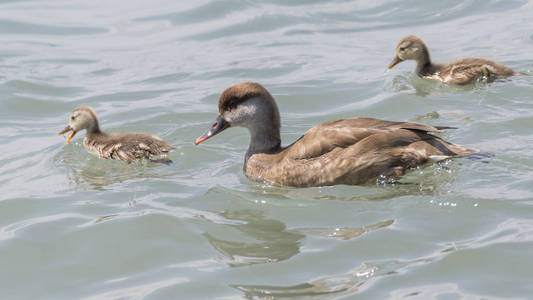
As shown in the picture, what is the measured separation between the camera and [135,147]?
8.09 metres

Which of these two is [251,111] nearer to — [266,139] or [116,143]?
[266,139]

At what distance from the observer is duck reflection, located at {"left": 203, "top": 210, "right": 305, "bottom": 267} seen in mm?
5555

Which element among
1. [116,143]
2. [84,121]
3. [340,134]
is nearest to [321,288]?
[340,134]

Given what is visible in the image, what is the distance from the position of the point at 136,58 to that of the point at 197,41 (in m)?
1.27

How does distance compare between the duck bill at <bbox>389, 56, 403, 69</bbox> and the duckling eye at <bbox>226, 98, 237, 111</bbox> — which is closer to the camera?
the duckling eye at <bbox>226, 98, 237, 111</bbox>

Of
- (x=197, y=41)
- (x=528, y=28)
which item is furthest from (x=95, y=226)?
(x=528, y=28)

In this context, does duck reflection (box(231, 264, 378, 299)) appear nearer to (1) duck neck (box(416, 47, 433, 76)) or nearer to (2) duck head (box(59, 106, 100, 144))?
(2) duck head (box(59, 106, 100, 144))

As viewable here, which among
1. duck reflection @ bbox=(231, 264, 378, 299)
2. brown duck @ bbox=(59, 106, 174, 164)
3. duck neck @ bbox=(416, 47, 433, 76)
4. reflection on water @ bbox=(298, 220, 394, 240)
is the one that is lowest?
duck reflection @ bbox=(231, 264, 378, 299)

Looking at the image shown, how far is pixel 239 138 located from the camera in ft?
29.2

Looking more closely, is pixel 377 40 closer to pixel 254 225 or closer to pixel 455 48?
pixel 455 48

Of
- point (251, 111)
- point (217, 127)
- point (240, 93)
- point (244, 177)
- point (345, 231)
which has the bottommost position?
point (345, 231)

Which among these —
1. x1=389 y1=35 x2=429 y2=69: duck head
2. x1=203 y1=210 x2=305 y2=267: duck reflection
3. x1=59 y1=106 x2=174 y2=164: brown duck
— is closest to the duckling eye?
x1=59 y1=106 x2=174 y2=164: brown duck

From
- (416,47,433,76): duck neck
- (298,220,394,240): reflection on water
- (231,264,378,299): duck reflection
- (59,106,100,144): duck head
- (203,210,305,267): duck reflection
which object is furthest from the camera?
(416,47,433,76): duck neck

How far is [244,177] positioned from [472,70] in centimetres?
392
